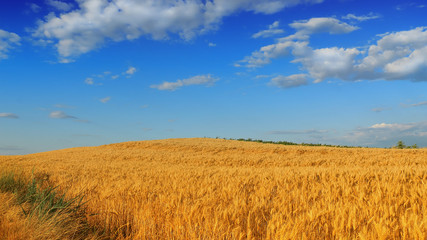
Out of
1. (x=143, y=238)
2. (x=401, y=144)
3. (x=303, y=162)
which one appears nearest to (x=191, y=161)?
(x=303, y=162)

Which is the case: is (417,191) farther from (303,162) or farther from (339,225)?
(303,162)

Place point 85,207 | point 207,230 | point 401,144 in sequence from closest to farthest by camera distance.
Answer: point 207,230, point 85,207, point 401,144

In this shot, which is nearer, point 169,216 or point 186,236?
point 186,236

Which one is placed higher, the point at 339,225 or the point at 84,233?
the point at 339,225

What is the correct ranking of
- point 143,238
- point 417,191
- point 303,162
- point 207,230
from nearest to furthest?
point 207,230, point 143,238, point 417,191, point 303,162

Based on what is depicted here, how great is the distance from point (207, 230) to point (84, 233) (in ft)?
6.60

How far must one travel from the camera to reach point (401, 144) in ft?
119

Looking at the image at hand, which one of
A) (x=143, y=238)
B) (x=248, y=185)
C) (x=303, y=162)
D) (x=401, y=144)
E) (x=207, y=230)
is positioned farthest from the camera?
(x=401, y=144)

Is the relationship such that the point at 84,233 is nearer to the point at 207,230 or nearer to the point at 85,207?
the point at 85,207

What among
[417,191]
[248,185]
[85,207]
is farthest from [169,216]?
[417,191]

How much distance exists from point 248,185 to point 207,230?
11.4 feet

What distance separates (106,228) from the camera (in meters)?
3.98

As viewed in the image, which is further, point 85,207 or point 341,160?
point 341,160

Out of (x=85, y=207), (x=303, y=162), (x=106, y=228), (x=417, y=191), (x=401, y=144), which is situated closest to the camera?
(x=106, y=228)
